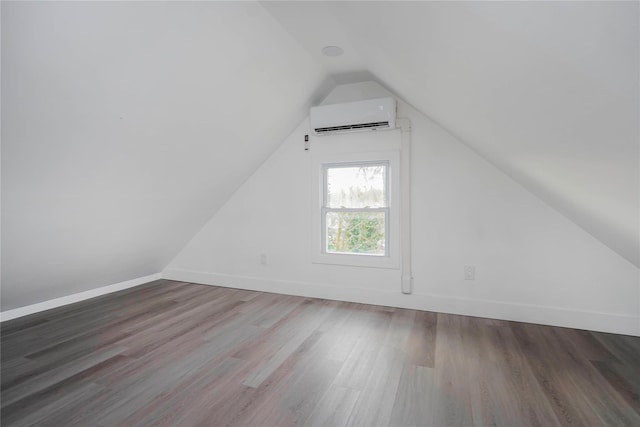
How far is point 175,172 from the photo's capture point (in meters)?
2.91

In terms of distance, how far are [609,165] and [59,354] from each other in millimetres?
3552

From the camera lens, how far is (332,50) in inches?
104

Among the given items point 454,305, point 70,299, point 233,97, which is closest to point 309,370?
point 454,305

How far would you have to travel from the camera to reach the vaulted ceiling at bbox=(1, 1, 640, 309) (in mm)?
945

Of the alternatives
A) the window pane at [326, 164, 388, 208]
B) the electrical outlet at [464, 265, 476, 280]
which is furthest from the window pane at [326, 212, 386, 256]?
the electrical outlet at [464, 265, 476, 280]

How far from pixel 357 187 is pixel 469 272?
148cm

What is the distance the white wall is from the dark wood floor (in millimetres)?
200

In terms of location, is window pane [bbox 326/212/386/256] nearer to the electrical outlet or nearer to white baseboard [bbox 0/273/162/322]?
the electrical outlet

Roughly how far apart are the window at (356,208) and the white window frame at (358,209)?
0.02 m

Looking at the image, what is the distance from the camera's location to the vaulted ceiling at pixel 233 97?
0.95 meters

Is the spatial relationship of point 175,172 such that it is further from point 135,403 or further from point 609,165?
point 609,165

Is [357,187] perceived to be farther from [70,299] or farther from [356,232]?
[70,299]

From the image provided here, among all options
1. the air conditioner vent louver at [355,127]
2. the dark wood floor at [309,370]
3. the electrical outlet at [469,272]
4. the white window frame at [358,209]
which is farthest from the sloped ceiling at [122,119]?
the electrical outlet at [469,272]

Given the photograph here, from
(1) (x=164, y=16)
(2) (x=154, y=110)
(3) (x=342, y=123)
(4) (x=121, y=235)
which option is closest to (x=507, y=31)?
(1) (x=164, y=16)
